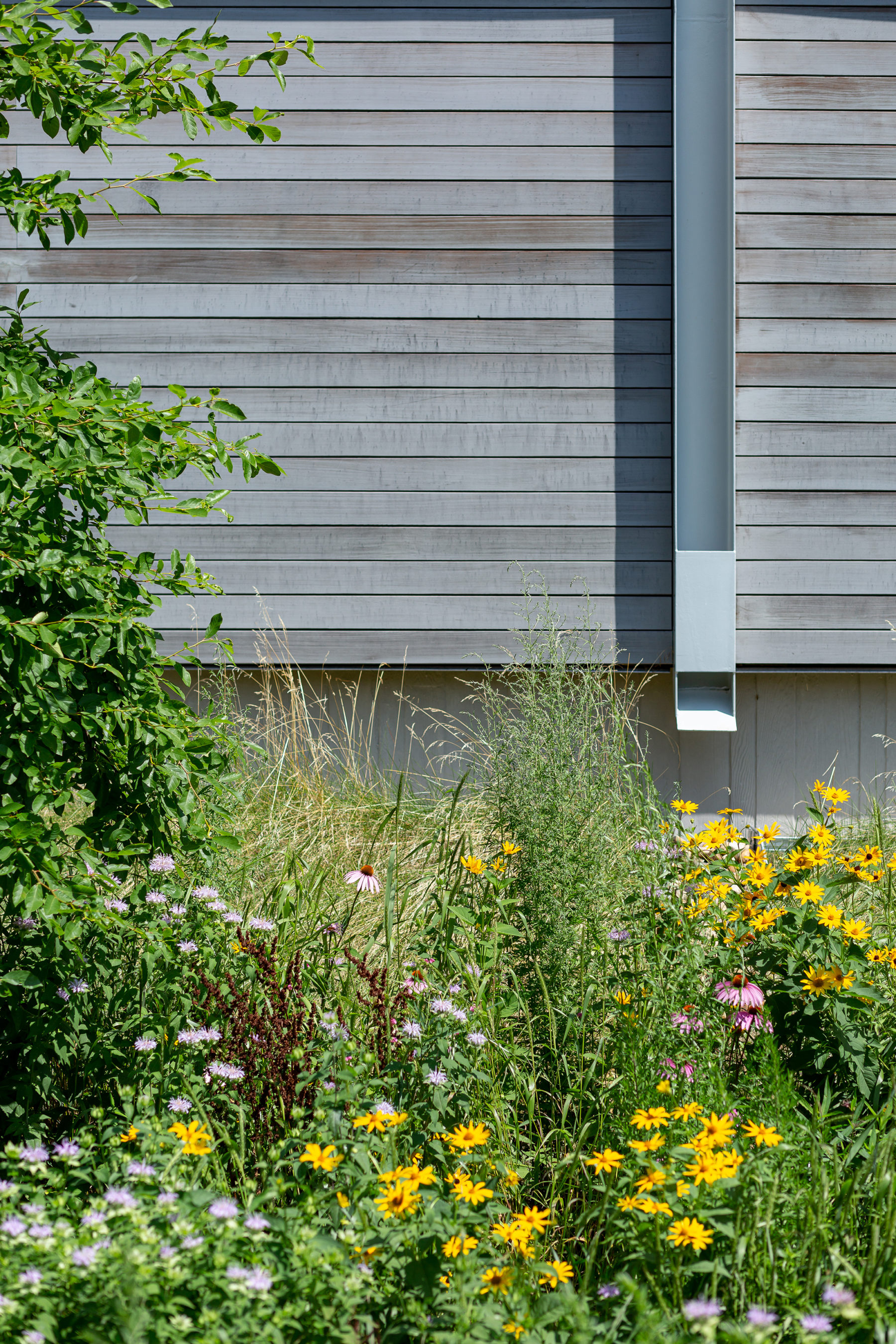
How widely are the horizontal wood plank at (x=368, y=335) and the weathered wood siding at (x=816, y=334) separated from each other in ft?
1.63

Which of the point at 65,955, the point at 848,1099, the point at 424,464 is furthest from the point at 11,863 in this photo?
the point at 424,464

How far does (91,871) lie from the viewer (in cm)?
140

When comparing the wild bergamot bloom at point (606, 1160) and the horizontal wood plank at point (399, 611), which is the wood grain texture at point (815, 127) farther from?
the wild bergamot bloom at point (606, 1160)

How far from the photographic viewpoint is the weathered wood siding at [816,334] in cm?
353

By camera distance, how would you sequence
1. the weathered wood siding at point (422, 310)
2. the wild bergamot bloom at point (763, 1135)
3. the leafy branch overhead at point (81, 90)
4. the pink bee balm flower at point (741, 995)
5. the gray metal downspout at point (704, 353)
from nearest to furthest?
the wild bergamot bloom at point (763, 1135), the leafy branch overhead at point (81, 90), the pink bee balm flower at point (741, 995), the gray metal downspout at point (704, 353), the weathered wood siding at point (422, 310)

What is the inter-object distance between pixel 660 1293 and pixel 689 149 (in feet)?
11.9

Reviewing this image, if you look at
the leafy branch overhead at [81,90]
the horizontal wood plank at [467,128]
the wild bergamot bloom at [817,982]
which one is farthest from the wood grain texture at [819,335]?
the wild bergamot bloom at [817,982]

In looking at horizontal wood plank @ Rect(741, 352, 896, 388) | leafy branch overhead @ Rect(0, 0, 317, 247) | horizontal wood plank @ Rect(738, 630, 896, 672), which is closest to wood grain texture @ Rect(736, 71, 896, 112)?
horizontal wood plank @ Rect(741, 352, 896, 388)

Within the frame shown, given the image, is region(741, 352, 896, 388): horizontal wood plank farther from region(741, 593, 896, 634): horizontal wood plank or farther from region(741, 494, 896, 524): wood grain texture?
region(741, 593, 896, 634): horizontal wood plank

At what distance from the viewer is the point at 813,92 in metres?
3.52

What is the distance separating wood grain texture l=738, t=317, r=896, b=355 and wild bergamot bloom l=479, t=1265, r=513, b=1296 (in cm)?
335

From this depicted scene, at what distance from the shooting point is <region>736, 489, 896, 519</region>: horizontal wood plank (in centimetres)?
355

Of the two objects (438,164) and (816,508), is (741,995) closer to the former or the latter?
(816,508)

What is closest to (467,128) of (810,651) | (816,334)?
(816,334)
